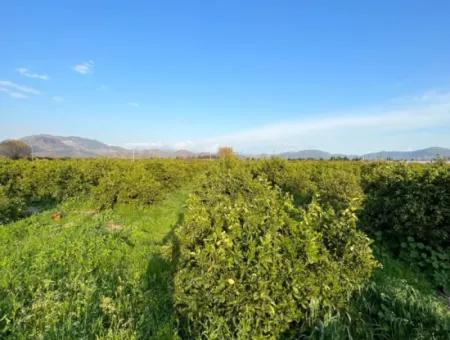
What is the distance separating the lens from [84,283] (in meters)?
3.57

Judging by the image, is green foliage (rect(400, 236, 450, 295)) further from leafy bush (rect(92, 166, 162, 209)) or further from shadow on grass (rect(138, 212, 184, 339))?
leafy bush (rect(92, 166, 162, 209))

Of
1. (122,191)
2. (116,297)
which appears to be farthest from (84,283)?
(122,191)

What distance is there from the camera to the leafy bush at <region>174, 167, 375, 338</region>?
245 cm

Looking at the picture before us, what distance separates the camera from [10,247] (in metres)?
5.25

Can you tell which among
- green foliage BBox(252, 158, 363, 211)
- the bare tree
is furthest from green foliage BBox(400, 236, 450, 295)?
the bare tree

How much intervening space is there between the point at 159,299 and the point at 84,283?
975mm

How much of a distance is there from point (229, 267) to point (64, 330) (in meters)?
1.61

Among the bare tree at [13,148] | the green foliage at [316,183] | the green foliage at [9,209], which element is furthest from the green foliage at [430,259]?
the bare tree at [13,148]

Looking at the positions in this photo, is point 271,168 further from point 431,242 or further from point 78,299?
point 78,299

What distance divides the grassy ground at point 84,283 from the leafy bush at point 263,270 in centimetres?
53

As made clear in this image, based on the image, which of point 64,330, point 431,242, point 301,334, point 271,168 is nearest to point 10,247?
point 64,330

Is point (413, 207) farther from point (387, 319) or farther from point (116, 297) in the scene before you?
point (116, 297)

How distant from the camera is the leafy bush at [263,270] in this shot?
2.45m

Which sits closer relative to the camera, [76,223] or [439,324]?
[439,324]
